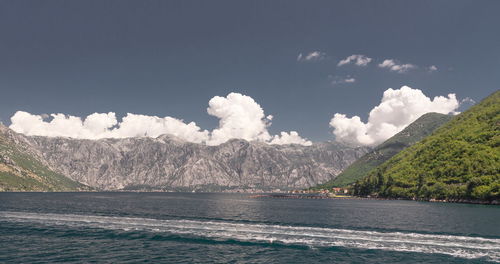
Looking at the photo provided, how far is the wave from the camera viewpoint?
55500 millimetres

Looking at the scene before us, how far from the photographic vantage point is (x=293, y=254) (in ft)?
169

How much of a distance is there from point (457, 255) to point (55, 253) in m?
63.7

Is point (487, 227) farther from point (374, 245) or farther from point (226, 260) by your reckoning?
point (226, 260)

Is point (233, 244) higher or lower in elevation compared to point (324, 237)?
lower

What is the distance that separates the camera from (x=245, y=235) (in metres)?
67.1

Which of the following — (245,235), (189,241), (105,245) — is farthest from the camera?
(245,235)

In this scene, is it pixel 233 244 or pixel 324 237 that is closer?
pixel 233 244

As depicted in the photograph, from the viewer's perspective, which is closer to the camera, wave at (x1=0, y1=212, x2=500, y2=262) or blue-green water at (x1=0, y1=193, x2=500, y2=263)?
blue-green water at (x1=0, y1=193, x2=500, y2=263)

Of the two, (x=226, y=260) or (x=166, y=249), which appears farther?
(x=166, y=249)

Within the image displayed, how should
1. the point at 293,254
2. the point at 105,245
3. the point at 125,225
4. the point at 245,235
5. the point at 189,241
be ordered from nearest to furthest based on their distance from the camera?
1. the point at 293,254
2. the point at 105,245
3. the point at 189,241
4. the point at 245,235
5. the point at 125,225

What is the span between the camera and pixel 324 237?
65.2 metres

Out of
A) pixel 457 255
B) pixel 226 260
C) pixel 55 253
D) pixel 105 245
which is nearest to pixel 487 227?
pixel 457 255

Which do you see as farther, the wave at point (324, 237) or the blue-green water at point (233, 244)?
the wave at point (324, 237)

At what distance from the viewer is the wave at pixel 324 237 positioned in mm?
55500
